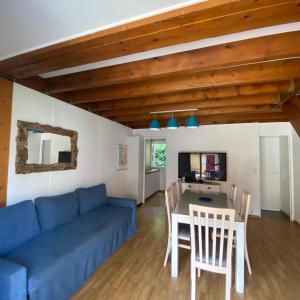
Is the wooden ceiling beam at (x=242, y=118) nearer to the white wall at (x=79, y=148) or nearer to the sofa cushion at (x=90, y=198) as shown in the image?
the white wall at (x=79, y=148)

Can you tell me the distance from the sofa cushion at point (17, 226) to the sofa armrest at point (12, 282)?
1.65ft

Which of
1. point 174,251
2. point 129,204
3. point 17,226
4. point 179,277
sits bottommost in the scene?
point 179,277

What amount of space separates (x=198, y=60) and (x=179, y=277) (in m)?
2.50

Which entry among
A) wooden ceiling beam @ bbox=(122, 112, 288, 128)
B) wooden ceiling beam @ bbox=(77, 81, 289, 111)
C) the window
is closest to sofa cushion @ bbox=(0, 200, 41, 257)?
wooden ceiling beam @ bbox=(77, 81, 289, 111)

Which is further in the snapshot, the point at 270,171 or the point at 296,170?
the point at 270,171

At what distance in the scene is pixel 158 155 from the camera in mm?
7793

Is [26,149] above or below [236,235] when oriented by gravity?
above

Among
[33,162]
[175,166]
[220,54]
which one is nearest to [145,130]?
[175,166]

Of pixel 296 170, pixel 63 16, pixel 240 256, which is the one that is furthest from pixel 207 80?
pixel 296 170

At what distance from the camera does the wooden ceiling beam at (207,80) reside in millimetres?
2148

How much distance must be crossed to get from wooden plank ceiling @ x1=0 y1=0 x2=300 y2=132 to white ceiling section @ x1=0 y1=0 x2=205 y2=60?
0.06 meters

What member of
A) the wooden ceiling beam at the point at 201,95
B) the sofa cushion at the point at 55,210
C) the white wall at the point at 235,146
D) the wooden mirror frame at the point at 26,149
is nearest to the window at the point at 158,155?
the white wall at the point at 235,146

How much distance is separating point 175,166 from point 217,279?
3.31m

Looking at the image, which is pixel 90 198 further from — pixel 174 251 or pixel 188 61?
pixel 188 61
